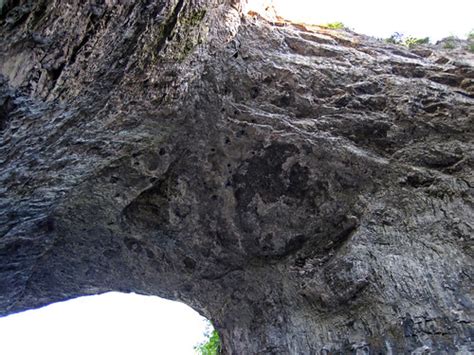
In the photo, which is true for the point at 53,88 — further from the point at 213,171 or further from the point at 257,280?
the point at 257,280

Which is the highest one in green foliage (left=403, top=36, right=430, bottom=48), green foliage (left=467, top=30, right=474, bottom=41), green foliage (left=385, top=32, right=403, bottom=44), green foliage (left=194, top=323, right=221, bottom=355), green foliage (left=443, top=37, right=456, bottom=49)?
green foliage (left=385, top=32, right=403, bottom=44)

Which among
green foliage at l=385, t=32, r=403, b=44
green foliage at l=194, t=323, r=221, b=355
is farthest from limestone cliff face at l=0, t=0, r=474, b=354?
green foliage at l=194, t=323, r=221, b=355

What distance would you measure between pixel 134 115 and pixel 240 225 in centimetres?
243

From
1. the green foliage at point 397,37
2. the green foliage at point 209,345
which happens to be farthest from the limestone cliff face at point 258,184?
the green foliage at point 209,345

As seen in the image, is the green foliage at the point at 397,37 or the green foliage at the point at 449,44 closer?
the green foliage at the point at 449,44

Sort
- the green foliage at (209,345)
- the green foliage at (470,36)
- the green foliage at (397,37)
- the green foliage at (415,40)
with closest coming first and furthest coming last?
the green foliage at (470,36) → the green foliage at (415,40) → the green foliage at (397,37) → the green foliage at (209,345)

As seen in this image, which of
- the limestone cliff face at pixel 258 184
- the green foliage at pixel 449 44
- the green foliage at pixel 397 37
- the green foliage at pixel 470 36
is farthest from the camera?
the green foliage at pixel 397 37

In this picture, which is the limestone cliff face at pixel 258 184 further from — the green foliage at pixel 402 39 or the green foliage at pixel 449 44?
the green foliage at pixel 402 39

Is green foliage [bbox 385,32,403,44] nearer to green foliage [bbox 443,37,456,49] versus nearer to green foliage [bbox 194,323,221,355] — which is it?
green foliage [bbox 443,37,456,49]

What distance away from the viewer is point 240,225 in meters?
7.68

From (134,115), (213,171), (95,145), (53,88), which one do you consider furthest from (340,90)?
(53,88)

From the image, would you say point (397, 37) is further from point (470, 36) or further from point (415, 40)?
point (470, 36)

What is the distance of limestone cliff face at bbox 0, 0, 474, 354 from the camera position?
592 centimetres

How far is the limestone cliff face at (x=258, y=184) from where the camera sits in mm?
5918
